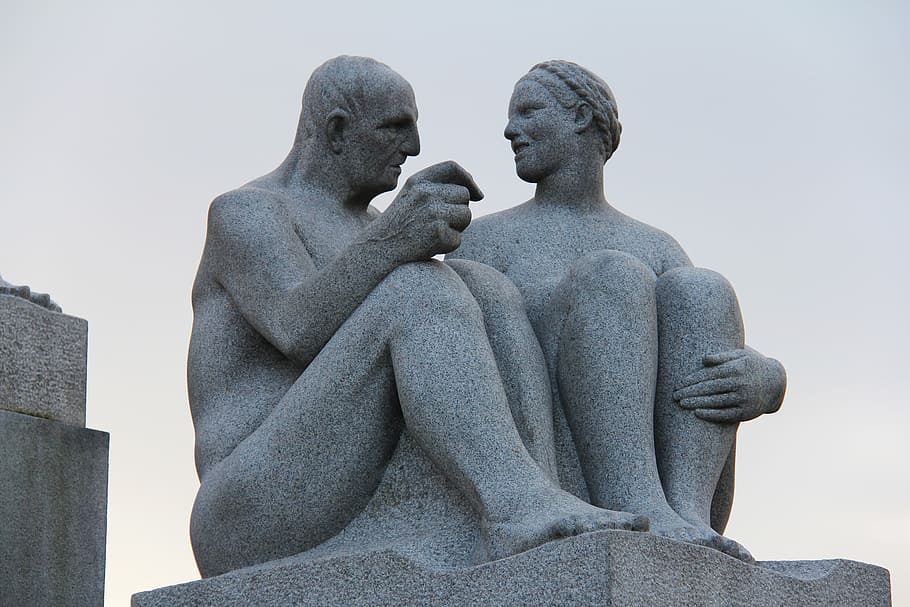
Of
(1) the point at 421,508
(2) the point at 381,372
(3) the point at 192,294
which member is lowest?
(1) the point at 421,508

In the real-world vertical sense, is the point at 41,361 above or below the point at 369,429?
above

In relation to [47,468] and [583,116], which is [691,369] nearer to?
[583,116]

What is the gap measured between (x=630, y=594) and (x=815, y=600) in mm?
1101

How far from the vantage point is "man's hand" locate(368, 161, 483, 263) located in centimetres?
652

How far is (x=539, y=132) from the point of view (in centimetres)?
755

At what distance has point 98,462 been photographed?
8070mm

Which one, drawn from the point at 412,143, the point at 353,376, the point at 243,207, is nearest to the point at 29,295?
the point at 243,207

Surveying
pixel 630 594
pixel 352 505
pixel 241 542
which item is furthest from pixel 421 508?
pixel 630 594

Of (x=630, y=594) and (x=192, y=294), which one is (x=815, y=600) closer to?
(x=630, y=594)

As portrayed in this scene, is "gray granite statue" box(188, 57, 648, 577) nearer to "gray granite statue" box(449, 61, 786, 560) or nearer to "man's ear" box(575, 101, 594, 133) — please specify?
"gray granite statue" box(449, 61, 786, 560)

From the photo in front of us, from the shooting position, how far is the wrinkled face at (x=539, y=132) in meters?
7.54

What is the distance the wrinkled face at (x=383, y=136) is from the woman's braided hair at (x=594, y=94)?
651 millimetres

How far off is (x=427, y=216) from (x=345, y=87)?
38.1 inches

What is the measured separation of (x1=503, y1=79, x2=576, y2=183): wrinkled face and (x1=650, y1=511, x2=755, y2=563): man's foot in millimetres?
1863
